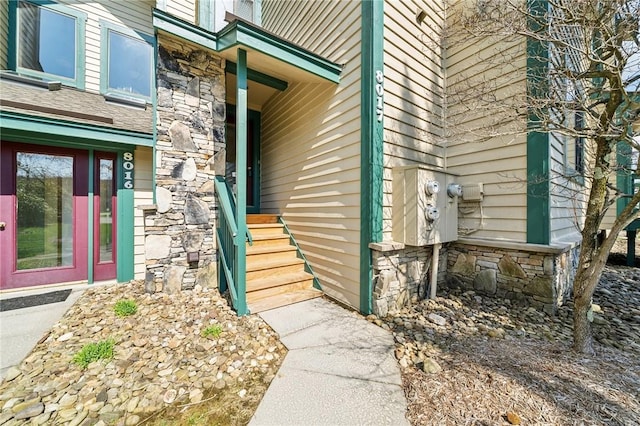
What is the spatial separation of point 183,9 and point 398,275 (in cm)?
517

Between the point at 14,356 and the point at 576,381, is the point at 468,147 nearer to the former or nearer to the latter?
the point at 576,381

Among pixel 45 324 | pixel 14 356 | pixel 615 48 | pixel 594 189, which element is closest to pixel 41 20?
pixel 45 324

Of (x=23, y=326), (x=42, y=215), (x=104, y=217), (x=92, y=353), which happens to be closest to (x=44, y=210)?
(x=42, y=215)

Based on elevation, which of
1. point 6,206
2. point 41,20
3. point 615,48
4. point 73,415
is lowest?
point 73,415

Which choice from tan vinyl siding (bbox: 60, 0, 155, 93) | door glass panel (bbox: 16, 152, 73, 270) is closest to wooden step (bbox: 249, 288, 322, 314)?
door glass panel (bbox: 16, 152, 73, 270)

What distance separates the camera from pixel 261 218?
4.68m

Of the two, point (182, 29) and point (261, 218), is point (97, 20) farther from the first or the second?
point (261, 218)

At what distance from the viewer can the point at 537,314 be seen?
10.00 ft

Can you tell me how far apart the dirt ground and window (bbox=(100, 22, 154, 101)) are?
21.3 ft

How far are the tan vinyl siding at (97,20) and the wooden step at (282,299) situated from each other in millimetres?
4993

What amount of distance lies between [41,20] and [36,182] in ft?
10.1

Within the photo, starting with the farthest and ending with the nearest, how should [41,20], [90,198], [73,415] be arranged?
[41,20] → [90,198] → [73,415]

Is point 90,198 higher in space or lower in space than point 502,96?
lower

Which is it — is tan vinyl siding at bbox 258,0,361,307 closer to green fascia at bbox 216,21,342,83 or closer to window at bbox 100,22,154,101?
green fascia at bbox 216,21,342,83
